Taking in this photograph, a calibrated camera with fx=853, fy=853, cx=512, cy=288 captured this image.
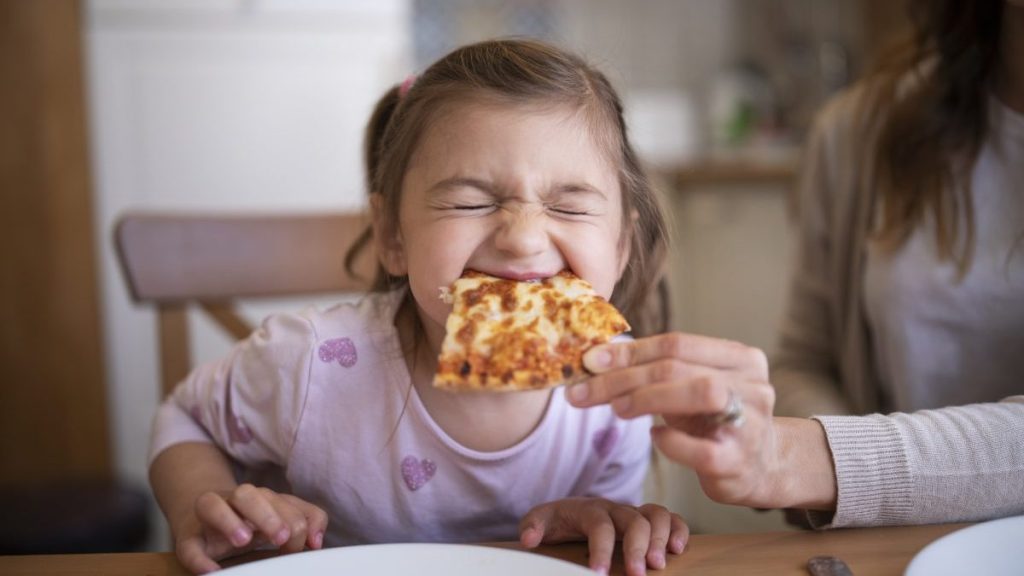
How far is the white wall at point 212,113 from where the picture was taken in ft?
8.59

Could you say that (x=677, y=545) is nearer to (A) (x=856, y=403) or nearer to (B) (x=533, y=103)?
A: (B) (x=533, y=103)

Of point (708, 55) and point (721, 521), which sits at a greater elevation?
point (708, 55)

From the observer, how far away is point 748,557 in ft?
2.36

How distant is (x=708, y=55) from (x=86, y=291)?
2953 mm

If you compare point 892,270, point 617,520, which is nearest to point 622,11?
point 892,270

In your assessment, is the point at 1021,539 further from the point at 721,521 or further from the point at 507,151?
the point at 721,521

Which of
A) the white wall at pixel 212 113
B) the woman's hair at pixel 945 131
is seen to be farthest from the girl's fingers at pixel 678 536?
the white wall at pixel 212 113

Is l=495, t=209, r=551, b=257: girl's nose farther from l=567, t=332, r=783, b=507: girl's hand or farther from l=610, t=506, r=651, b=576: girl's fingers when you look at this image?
l=610, t=506, r=651, b=576: girl's fingers

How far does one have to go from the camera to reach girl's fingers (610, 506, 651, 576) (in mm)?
716

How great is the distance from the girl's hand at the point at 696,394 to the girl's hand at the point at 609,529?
2.5 inches

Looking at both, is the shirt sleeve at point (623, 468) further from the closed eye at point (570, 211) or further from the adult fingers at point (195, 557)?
the adult fingers at point (195, 557)

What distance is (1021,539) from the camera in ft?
2.27

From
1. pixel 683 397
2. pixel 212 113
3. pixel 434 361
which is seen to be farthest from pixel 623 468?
pixel 212 113

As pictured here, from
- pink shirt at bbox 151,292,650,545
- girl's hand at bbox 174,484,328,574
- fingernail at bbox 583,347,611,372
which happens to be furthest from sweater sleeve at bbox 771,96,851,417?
girl's hand at bbox 174,484,328,574
